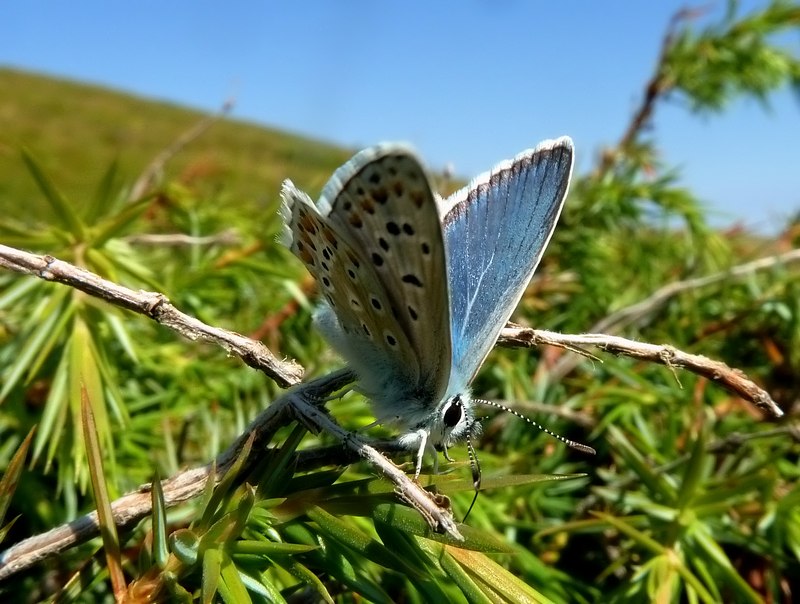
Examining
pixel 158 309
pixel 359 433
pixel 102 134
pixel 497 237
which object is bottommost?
pixel 359 433

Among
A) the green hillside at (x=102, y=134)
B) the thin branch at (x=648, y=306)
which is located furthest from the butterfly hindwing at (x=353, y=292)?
the green hillside at (x=102, y=134)

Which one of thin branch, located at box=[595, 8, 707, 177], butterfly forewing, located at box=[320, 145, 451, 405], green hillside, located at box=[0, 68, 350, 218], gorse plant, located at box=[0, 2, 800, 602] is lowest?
gorse plant, located at box=[0, 2, 800, 602]

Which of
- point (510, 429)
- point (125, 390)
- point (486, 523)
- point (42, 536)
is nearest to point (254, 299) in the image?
point (125, 390)

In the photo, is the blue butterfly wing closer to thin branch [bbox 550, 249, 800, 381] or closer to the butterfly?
the butterfly

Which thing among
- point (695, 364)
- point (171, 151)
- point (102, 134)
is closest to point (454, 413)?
point (695, 364)

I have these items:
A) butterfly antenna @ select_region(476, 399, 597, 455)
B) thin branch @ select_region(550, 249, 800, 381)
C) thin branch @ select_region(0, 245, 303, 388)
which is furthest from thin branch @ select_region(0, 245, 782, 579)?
thin branch @ select_region(550, 249, 800, 381)

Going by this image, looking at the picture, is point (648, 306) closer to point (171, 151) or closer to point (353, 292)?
point (353, 292)
